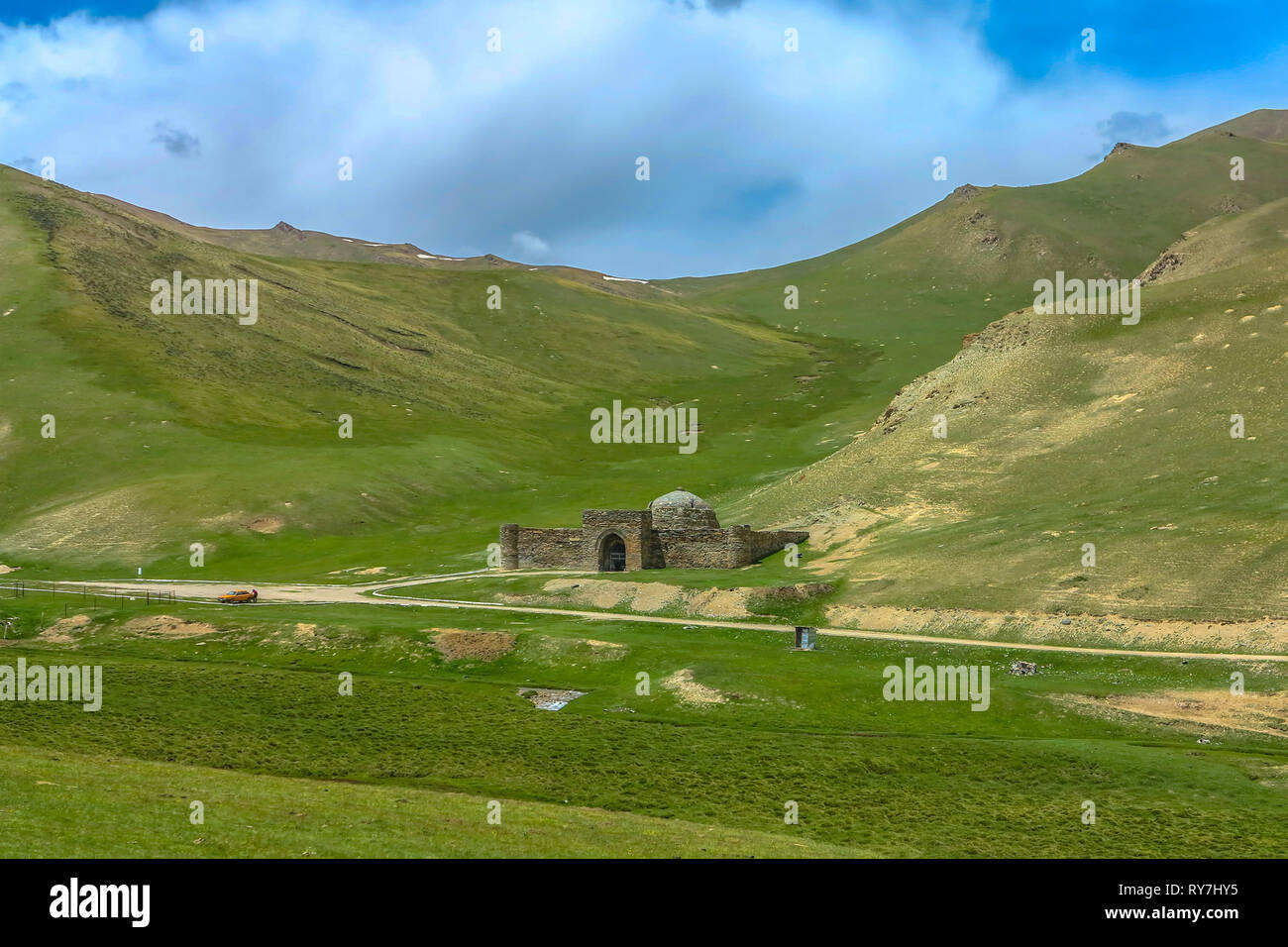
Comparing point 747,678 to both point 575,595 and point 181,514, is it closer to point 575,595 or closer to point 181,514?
point 575,595

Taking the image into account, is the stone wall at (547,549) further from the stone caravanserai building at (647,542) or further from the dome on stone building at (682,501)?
the dome on stone building at (682,501)

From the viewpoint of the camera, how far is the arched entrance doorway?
280 feet

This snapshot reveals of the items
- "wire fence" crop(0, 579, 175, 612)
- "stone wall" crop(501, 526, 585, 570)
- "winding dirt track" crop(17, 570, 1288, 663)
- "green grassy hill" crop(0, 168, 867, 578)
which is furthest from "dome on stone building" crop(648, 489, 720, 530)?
"wire fence" crop(0, 579, 175, 612)

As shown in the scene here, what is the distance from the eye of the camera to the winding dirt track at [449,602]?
55875 mm

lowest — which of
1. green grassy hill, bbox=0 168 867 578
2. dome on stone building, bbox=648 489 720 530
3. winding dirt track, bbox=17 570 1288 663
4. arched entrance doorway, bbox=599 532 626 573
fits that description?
winding dirt track, bbox=17 570 1288 663

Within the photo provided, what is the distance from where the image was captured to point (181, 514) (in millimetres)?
112000

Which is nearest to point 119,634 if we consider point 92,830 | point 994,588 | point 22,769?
point 22,769

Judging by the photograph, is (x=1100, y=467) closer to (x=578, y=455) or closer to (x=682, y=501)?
(x=682, y=501)

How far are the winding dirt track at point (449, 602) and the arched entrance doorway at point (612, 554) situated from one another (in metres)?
3.52

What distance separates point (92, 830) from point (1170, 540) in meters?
58.4

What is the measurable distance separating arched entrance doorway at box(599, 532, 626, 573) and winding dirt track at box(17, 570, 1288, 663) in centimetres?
352

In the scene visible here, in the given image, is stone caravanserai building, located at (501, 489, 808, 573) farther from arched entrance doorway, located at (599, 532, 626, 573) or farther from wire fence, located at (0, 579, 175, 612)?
wire fence, located at (0, 579, 175, 612)

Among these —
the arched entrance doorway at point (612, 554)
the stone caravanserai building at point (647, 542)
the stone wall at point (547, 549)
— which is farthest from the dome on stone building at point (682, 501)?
the stone wall at point (547, 549)

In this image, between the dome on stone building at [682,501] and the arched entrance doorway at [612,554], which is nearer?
the arched entrance doorway at [612,554]
